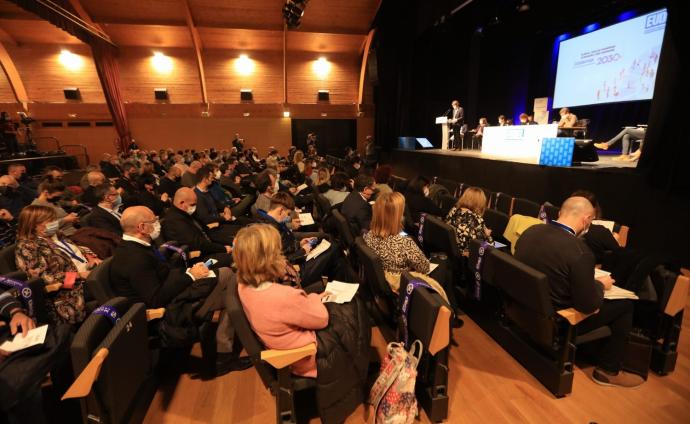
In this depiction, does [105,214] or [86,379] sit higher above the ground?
[105,214]

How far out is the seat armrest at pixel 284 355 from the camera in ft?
5.55

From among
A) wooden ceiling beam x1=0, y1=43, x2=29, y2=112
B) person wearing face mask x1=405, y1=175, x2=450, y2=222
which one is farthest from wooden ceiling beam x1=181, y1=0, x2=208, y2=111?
person wearing face mask x1=405, y1=175, x2=450, y2=222

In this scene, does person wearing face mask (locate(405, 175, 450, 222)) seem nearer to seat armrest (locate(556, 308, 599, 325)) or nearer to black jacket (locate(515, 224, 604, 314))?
black jacket (locate(515, 224, 604, 314))

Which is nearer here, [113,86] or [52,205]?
[52,205]

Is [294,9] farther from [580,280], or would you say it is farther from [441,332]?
[441,332]

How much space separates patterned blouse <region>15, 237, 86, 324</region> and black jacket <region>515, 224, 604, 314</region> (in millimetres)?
3166

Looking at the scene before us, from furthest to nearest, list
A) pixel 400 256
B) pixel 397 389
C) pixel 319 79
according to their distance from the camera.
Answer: pixel 319 79
pixel 400 256
pixel 397 389

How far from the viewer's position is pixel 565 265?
212cm

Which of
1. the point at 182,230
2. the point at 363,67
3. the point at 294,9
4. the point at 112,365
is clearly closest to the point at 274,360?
the point at 112,365

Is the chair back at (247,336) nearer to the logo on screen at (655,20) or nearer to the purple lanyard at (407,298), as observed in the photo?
the purple lanyard at (407,298)

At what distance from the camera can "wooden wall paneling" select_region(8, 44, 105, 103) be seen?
45.1 ft

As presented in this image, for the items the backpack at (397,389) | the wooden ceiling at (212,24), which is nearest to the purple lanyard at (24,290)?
the backpack at (397,389)

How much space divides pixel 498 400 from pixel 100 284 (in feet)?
8.58

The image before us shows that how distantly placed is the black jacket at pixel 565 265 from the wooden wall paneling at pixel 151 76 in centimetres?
1624
